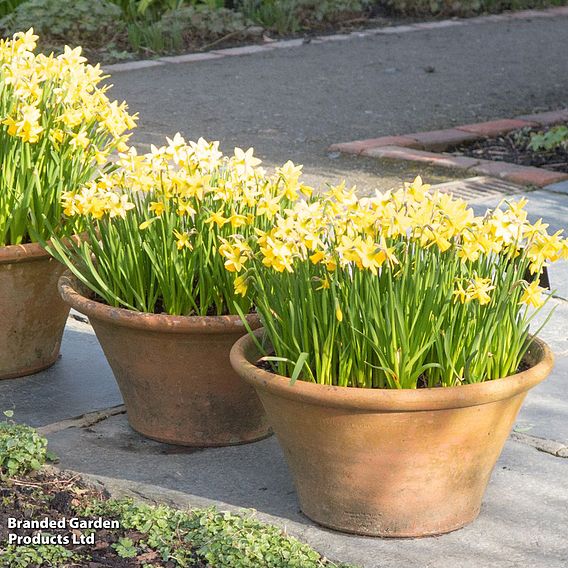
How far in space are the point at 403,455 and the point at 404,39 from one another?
8758 millimetres

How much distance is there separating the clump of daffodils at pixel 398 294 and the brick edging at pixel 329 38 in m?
6.75

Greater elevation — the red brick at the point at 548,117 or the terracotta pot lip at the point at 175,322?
the terracotta pot lip at the point at 175,322

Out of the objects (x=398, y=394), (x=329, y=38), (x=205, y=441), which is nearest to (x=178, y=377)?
(x=205, y=441)

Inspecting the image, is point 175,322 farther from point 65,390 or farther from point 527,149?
point 527,149

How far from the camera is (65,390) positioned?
3852 mm

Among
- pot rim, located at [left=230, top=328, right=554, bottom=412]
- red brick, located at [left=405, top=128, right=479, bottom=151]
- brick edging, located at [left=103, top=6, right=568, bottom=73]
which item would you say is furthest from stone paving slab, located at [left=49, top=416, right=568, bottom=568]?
brick edging, located at [left=103, top=6, right=568, bottom=73]

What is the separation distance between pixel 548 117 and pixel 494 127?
54cm

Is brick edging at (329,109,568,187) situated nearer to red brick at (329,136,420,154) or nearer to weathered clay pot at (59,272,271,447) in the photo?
red brick at (329,136,420,154)

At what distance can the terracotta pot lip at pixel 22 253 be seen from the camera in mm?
3748

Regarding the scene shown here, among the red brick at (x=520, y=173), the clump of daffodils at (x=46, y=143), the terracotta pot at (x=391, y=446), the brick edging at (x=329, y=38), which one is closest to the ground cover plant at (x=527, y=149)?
the red brick at (x=520, y=173)

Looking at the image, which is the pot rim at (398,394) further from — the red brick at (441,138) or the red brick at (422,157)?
the red brick at (441,138)

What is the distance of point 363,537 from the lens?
9.57 feet

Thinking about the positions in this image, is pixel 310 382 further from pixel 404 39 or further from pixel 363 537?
pixel 404 39

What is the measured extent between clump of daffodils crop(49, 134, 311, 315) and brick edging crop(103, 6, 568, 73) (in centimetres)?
610
